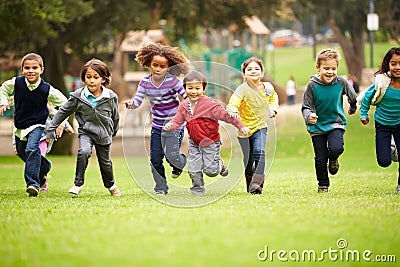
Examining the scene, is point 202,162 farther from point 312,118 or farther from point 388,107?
point 388,107

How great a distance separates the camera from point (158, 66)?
431 inches

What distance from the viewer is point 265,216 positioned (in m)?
7.89

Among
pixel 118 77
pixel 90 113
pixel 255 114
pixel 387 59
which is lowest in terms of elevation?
pixel 118 77

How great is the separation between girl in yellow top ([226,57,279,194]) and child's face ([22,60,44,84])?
2749mm

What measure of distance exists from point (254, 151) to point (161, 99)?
1.39 meters

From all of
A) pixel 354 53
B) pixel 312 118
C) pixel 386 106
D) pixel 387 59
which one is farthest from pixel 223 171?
pixel 354 53

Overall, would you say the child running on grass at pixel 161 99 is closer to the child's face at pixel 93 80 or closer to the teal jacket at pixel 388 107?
the child's face at pixel 93 80

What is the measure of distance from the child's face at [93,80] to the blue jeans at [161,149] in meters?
0.91

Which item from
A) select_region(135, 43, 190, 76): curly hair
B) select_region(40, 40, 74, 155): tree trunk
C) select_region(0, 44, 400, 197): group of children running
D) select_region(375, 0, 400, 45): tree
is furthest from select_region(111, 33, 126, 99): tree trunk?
select_region(0, 44, 400, 197): group of children running

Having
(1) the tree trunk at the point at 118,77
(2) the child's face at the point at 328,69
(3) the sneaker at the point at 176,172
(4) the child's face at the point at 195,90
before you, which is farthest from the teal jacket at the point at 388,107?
(1) the tree trunk at the point at 118,77

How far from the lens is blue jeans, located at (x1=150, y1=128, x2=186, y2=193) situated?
10758mm

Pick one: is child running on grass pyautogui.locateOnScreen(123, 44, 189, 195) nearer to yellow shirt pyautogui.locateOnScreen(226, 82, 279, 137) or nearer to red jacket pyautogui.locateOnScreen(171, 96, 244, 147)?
red jacket pyautogui.locateOnScreen(171, 96, 244, 147)

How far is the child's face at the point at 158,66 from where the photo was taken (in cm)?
1091

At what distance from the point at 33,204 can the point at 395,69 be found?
485 cm
